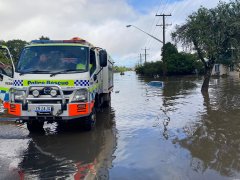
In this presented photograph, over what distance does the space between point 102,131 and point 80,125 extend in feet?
2.86

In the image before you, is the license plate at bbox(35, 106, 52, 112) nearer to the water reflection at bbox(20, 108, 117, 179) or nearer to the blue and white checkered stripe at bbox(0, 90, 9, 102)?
the water reflection at bbox(20, 108, 117, 179)

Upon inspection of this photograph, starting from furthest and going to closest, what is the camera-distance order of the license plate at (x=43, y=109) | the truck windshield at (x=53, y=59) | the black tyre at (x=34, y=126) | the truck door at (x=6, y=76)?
the black tyre at (x=34, y=126) → the truck door at (x=6, y=76) → the truck windshield at (x=53, y=59) → the license plate at (x=43, y=109)

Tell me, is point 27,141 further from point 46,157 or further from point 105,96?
point 105,96

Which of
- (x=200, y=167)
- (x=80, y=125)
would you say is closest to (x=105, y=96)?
(x=80, y=125)

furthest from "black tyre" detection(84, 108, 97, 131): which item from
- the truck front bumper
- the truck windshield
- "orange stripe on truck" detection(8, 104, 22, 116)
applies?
"orange stripe on truck" detection(8, 104, 22, 116)

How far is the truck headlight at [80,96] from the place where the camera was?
29.0 feet

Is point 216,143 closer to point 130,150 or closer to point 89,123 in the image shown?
point 130,150

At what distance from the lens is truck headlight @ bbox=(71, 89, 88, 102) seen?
8.85 m

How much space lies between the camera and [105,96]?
14461 mm

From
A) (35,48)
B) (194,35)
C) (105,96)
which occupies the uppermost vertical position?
(194,35)

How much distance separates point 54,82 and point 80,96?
2.49 ft

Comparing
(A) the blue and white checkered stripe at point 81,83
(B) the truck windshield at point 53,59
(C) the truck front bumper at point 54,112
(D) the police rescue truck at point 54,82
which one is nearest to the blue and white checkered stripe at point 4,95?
(D) the police rescue truck at point 54,82

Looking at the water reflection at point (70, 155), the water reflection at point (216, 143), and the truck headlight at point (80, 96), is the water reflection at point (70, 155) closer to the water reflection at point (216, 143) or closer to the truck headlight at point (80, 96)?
the truck headlight at point (80, 96)

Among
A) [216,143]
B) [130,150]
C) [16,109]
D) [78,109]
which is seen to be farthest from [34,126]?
[216,143]
